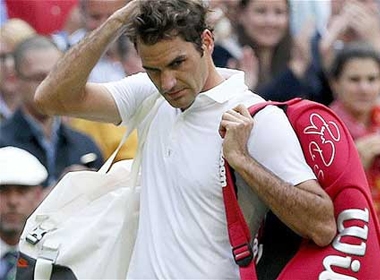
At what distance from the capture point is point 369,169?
822 centimetres

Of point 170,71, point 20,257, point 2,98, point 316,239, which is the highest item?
point 170,71

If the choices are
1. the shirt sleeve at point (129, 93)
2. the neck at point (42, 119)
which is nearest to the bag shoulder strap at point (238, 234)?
the shirt sleeve at point (129, 93)

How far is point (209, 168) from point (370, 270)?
2.25 feet

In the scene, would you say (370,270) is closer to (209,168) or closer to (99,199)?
(209,168)

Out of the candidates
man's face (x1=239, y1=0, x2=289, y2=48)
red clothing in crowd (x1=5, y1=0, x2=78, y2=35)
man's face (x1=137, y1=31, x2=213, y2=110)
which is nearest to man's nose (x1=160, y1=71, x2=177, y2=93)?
man's face (x1=137, y1=31, x2=213, y2=110)

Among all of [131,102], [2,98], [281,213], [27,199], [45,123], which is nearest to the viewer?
[281,213]

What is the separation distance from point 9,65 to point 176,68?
4.18 m

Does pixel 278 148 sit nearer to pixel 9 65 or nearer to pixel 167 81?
pixel 167 81

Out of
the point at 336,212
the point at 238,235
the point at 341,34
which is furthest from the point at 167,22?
the point at 341,34

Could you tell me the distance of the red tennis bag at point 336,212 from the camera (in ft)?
17.9

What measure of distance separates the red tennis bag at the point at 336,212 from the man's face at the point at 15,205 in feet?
8.24

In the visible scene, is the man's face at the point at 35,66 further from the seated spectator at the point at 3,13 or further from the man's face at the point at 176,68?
the man's face at the point at 176,68

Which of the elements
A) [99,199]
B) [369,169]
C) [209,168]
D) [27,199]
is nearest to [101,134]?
[27,199]

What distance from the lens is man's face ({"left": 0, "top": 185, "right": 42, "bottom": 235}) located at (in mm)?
7824
